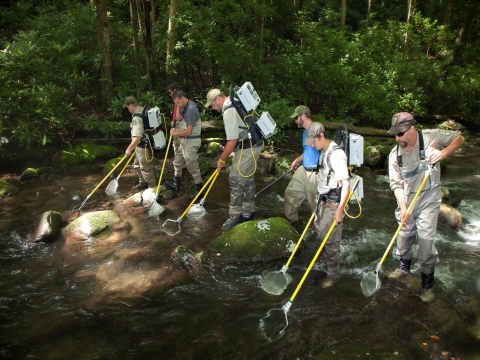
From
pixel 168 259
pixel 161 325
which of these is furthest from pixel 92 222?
pixel 161 325

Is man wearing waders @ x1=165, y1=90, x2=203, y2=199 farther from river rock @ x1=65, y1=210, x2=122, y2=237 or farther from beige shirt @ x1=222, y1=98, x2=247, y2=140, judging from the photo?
river rock @ x1=65, y1=210, x2=122, y2=237

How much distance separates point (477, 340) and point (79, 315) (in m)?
4.88

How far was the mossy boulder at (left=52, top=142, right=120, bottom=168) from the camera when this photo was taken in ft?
33.6

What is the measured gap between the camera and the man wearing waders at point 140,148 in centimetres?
768

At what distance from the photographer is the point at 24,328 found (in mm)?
4309

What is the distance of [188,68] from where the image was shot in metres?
12.6

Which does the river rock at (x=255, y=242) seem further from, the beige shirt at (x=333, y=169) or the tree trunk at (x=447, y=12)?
the tree trunk at (x=447, y=12)

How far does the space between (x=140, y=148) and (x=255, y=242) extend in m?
3.87

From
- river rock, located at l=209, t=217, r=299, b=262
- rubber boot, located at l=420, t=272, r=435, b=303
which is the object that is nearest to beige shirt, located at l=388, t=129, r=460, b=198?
rubber boot, located at l=420, t=272, r=435, b=303

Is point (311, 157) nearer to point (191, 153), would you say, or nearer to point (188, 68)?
point (191, 153)

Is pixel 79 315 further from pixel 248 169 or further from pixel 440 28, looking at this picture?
pixel 440 28

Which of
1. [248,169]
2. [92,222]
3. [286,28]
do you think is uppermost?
[286,28]

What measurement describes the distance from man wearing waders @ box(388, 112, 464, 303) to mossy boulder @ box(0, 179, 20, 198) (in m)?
8.43

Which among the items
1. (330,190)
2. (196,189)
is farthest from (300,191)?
(196,189)
